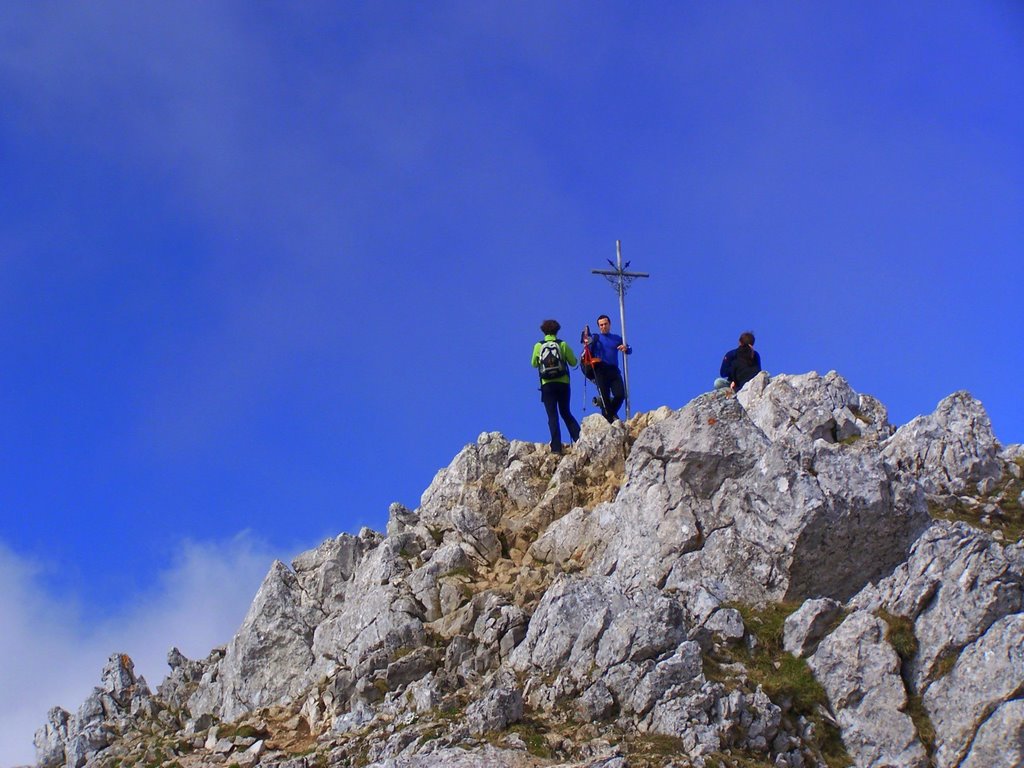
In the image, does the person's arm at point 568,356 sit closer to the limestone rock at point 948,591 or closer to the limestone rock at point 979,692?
the limestone rock at point 948,591

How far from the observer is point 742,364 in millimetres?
32469

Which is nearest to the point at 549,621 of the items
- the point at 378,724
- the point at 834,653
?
the point at 378,724

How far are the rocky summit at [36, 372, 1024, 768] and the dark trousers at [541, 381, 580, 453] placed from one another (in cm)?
51

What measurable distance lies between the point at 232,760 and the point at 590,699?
725 cm

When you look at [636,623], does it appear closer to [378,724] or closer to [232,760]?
[378,724]

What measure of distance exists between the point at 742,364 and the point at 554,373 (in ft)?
20.1

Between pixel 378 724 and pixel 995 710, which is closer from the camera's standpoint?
pixel 995 710

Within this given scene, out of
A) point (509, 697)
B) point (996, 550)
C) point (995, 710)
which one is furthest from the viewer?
point (996, 550)

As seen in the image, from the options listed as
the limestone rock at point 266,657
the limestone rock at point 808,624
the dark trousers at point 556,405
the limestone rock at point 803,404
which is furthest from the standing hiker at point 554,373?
the limestone rock at point 808,624

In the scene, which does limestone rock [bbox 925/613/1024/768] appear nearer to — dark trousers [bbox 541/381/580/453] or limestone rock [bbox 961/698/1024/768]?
limestone rock [bbox 961/698/1024/768]

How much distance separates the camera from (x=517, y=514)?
27906 millimetres

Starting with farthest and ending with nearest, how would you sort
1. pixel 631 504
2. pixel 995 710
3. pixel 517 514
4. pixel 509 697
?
pixel 517 514, pixel 631 504, pixel 509 697, pixel 995 710

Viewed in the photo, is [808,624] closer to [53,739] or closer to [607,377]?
[607,377]

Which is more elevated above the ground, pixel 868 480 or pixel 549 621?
pixel 868 480
